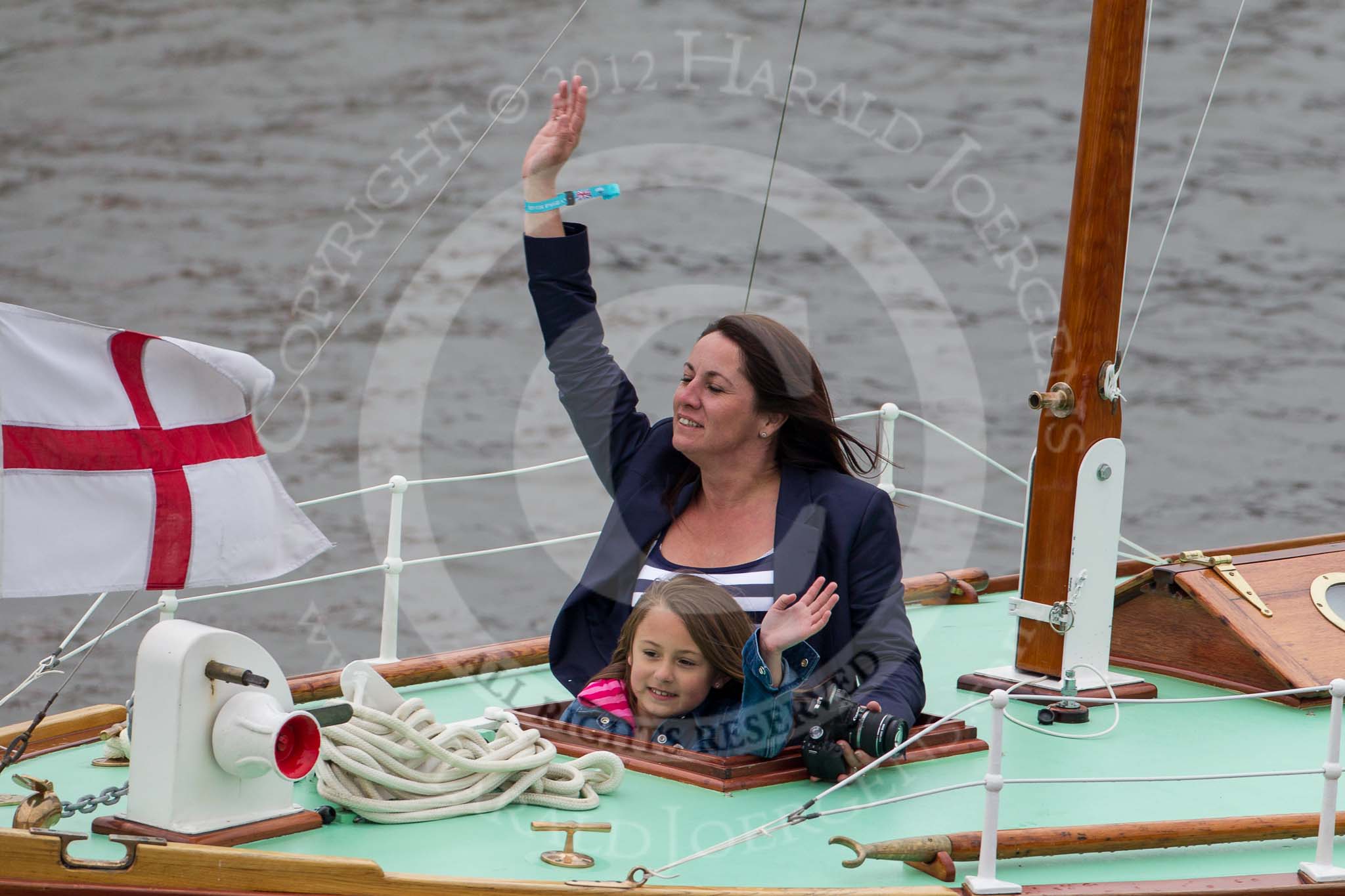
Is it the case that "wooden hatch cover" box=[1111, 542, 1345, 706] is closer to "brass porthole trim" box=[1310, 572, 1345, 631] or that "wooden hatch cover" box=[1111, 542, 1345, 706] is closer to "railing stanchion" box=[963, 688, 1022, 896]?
"brass porthole trim" box=[1310, 572, 1345, 631]

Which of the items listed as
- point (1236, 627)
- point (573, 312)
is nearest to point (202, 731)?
point (573, 312)

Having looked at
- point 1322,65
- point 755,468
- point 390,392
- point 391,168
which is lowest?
point 755,468

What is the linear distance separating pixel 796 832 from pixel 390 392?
19.9 ft

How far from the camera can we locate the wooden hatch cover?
125 inches

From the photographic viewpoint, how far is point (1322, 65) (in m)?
8.00

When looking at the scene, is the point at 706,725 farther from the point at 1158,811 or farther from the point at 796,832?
the point at 1158,811

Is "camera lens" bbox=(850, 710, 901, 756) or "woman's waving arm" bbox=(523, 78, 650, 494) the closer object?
"camera lens" bbox=(850, 710, 901, 756)

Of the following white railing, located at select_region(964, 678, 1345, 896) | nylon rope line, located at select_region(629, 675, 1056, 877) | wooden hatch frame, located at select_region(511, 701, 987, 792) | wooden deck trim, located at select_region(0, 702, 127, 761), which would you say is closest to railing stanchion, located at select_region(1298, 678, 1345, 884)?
white railing, located at select_region(964, 678, 1345, 896)

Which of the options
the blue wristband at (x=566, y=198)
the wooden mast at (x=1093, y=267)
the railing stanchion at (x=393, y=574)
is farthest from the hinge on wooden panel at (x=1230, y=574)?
the railing stanchion at (x=393, y=574)

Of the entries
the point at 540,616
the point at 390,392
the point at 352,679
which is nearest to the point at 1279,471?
the point at 540,616

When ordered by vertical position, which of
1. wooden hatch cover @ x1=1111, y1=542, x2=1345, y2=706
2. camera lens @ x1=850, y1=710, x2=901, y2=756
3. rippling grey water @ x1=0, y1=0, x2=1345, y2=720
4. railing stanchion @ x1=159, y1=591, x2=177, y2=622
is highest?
rippling grey water @ x1=0, y1=0, x2=1345, y2=720

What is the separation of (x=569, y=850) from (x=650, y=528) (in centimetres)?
80

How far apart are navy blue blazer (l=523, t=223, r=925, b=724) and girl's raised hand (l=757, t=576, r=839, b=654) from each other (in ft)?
1.03

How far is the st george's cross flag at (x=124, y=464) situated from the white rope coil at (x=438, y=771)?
11.9 inches
